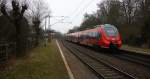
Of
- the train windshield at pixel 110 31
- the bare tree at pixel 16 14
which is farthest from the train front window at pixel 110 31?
the bare tree at pixel 16 14

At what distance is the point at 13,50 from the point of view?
1962 cm

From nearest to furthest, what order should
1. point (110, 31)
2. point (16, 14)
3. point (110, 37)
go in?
point (16, 14), point (110, 37), point (110, 31)

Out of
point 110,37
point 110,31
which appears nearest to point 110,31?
Answer: point 110,31

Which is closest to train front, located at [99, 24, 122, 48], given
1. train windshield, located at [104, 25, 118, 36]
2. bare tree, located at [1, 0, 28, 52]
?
train windshield, located at [104, 25, 118, 36]

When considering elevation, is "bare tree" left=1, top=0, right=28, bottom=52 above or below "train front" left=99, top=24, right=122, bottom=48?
above

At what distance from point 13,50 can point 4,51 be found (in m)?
3.98

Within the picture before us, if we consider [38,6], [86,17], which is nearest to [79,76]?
[38,6]

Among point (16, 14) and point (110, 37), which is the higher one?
point (16, 14)

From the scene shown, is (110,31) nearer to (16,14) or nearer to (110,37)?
(110,37)

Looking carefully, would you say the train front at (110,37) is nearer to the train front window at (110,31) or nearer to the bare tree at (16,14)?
the train front window at (110,31)

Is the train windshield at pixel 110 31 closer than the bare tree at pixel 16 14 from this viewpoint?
No

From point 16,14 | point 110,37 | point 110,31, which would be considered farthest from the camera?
point 110,31

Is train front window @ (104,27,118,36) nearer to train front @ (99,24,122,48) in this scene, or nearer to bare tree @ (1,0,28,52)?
train front @ (99,24,122,48)

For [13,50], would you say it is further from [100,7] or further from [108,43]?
[100,7]
